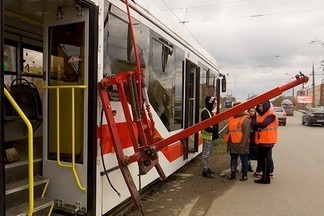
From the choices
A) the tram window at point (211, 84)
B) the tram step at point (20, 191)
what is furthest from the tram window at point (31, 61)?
the tram window at point (211, 84)

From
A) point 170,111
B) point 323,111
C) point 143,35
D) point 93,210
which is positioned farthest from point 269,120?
point 323,111

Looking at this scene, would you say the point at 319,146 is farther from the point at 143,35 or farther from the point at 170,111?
the point at 143,35

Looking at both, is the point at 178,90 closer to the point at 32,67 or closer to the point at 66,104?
the point at 32,67

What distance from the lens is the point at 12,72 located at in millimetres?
5867

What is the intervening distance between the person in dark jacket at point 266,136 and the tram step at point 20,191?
4752mm

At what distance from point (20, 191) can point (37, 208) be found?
268 millimetres

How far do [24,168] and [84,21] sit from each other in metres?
1.83

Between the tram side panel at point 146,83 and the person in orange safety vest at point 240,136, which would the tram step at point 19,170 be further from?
the person in orange safety vest at point 240,136

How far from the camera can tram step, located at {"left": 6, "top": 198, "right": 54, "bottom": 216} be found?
3.40 metres

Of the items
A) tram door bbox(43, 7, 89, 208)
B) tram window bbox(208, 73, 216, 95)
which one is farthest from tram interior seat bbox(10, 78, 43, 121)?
tram window bbox(208, 73, 216, 95)

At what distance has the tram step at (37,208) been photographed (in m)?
3.40

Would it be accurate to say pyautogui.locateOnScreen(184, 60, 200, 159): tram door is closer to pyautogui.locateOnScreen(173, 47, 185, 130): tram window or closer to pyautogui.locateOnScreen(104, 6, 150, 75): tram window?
pyautogui.locateOnScreen(173, 47, 185, 130): tram window

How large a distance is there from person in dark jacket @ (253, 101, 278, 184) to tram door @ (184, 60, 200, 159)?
1476mm

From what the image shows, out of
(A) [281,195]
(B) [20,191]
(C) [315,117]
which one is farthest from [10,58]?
(C) [315,117]
